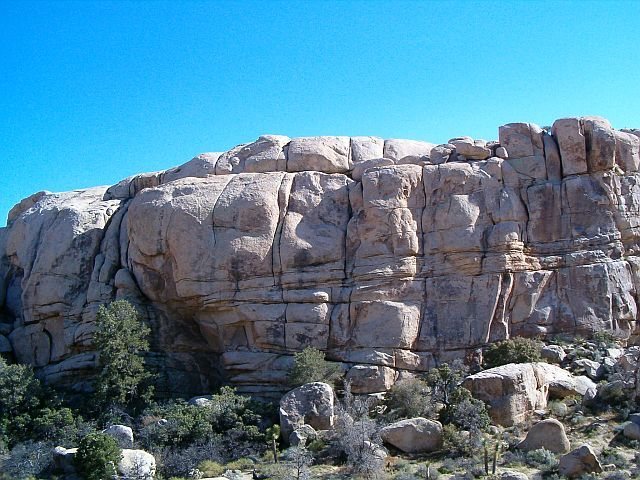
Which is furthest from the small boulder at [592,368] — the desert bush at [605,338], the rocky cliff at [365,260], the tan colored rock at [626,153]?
the tan colored rock at [626,153]

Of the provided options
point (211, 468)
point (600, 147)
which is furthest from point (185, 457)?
point (600, 147)

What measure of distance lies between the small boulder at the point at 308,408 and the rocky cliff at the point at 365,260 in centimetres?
418

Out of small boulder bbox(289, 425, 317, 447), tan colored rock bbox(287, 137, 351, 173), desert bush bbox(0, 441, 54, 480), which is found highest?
tan colored rock bbox(287, 137, 351, 173)

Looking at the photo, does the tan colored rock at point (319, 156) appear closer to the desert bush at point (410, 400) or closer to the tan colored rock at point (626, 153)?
the desert bush at point (410, 400)

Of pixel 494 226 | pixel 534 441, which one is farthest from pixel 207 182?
pixel 534 441

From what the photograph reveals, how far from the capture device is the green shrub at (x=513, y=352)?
3266 cm

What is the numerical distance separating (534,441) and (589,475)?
283cm

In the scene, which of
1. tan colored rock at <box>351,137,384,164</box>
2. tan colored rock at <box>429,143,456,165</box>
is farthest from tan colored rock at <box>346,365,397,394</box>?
tan colored rock at <box>429,143,456,165</box>

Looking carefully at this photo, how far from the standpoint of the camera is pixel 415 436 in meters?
27.9

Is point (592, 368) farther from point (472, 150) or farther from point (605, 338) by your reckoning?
point (472, 150)

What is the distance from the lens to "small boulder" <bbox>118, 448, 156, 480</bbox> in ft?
87.1

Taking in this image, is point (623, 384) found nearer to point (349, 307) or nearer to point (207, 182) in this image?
point (349, 307)

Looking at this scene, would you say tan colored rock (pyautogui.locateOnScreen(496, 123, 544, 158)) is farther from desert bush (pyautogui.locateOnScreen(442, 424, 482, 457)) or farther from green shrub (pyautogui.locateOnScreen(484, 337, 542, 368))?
desert bush (pyautogui.locateOnScreen(442, 424, 482, 457))

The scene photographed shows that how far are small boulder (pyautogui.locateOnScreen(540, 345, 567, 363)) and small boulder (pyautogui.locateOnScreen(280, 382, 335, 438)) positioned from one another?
32.8ft
